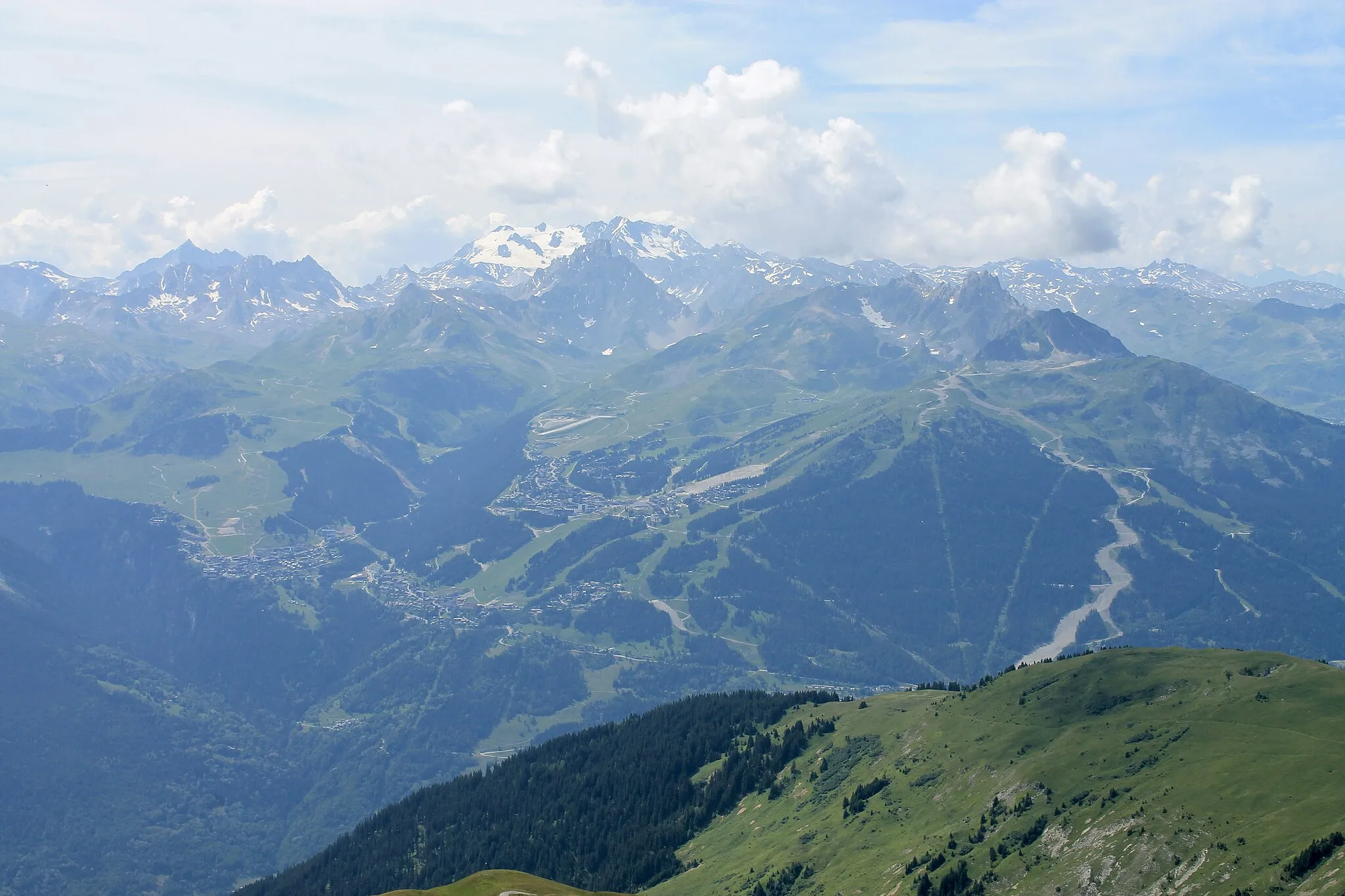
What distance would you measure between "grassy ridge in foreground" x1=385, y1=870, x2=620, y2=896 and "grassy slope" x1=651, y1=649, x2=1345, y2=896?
109 feet

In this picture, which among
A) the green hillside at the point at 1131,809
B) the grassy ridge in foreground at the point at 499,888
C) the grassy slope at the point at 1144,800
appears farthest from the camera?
the grassy ridge in foreground at the point at 499,888

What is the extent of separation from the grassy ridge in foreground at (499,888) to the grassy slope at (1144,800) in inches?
1308

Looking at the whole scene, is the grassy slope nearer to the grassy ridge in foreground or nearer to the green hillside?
the green hillside

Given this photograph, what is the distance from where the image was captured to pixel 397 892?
550 feet

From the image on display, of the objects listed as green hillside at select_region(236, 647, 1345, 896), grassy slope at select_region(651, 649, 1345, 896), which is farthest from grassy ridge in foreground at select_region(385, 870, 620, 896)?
grassy slope at select_region(651, 649, 1345, 896)

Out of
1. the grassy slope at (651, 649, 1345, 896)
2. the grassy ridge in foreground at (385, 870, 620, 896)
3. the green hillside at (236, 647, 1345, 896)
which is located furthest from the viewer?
the grassy ridge in foreground at (385, 870, 620, 896)

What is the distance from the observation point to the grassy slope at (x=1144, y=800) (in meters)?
136

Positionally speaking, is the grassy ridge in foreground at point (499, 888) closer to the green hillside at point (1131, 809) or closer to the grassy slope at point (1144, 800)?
the green hillside at point (1131, 809)

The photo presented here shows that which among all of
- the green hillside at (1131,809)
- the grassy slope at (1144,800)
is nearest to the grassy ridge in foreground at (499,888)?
the green hillside at (1131,809)

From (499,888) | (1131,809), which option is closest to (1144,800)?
(1131,809)

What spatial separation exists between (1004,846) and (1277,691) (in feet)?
170

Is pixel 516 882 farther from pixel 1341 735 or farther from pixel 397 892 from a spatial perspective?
pixel 1341 735

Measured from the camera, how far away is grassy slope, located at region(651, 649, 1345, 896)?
5359 inches

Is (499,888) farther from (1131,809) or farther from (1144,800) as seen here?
(1144,800)
